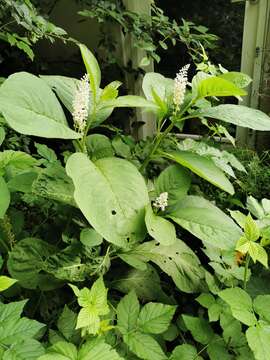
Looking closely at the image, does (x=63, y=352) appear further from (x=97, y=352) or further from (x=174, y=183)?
(x=174, y=183)

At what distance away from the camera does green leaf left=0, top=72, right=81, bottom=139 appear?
516mm

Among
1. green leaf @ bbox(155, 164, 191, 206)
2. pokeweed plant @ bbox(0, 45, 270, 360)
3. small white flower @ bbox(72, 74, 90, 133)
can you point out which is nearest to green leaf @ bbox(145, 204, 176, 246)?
pokeweed plant @ bbox(0, 45, 270, 360)

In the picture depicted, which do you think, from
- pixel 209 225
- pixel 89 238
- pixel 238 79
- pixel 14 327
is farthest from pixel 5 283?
pixel 238 79

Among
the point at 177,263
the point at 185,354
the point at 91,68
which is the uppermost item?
the point at 91,68

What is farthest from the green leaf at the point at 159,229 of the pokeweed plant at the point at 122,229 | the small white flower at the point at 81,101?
the small white flower at the point at 81,101

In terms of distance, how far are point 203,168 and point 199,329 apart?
0.36 metres

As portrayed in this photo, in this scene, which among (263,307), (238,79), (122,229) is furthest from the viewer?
(238,79)

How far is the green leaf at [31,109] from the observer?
0.52 meters

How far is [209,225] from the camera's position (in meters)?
0.62

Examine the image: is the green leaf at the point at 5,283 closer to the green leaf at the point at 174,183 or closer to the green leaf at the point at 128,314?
the green leaf at the point at 128,314

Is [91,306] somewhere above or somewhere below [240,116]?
below

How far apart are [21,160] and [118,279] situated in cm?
39

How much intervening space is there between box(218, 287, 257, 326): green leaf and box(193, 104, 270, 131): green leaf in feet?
1.13

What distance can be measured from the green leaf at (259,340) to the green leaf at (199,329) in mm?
147
